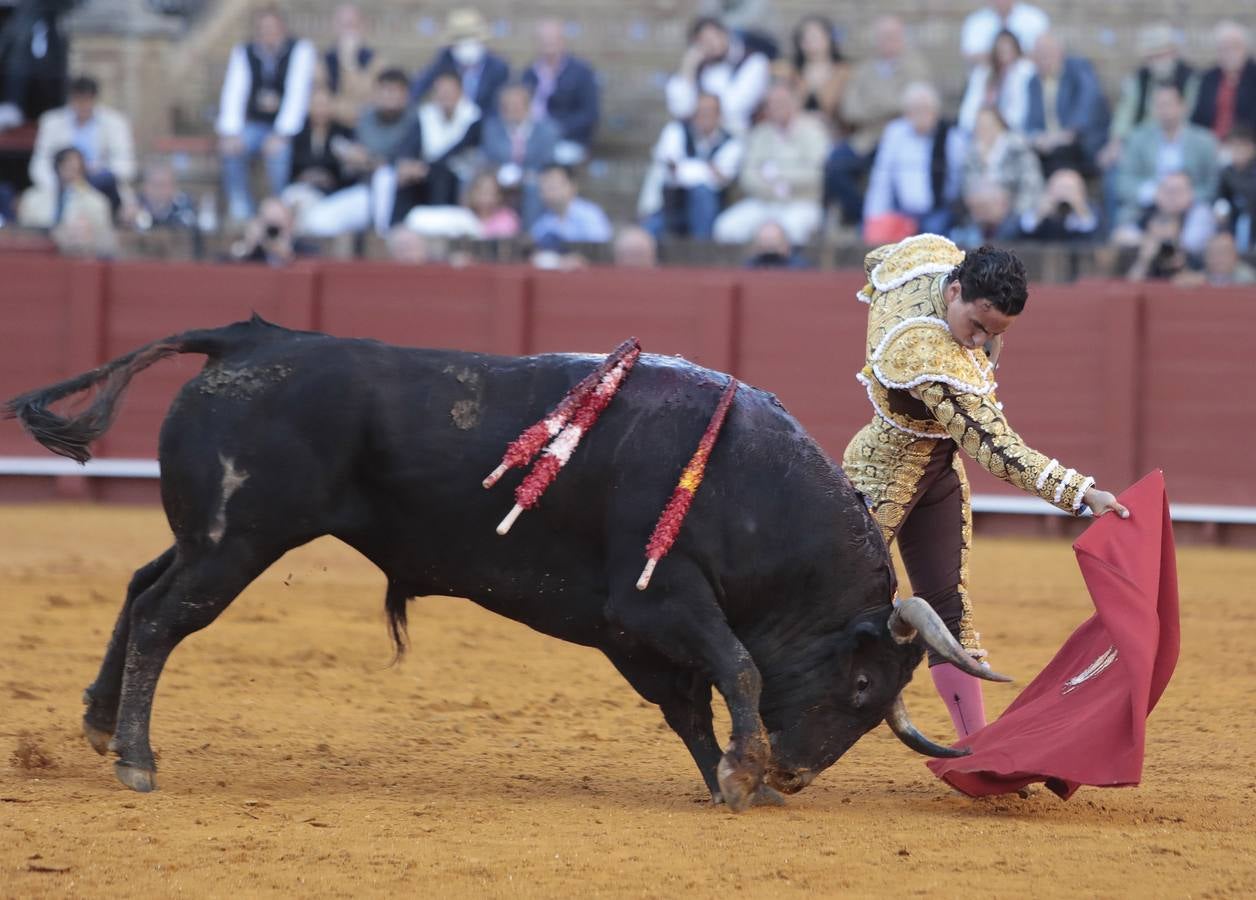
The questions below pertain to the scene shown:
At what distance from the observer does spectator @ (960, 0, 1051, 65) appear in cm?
1073

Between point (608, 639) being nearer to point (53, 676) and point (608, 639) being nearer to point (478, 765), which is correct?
point (478, 765)

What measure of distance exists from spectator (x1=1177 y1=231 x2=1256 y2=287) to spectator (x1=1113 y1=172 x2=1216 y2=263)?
0.09m

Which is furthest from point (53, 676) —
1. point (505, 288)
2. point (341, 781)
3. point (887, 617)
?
point (505, 288)

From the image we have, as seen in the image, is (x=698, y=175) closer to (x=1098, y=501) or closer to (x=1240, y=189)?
(x=1240, y=189)

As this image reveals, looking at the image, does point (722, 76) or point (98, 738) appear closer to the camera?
point (98, 738)

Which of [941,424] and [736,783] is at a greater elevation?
[941,424]

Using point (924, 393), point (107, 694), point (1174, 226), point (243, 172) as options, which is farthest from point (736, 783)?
point (243, 172)

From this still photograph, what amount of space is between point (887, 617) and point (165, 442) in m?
1.66

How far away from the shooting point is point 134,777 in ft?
13.9

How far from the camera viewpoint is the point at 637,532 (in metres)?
4.19

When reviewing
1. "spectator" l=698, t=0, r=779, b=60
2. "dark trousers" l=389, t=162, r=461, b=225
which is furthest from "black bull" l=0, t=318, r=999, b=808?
"spectator" l=698, t=0, r=779, b=60

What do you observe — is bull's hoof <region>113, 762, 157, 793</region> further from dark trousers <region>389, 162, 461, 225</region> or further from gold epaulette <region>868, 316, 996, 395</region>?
dark trousers <region>389, 162, 461, 225</region>

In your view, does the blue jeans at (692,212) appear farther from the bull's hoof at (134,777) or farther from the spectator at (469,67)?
the bull's hoof at (134,777)

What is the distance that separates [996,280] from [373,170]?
7327mm
